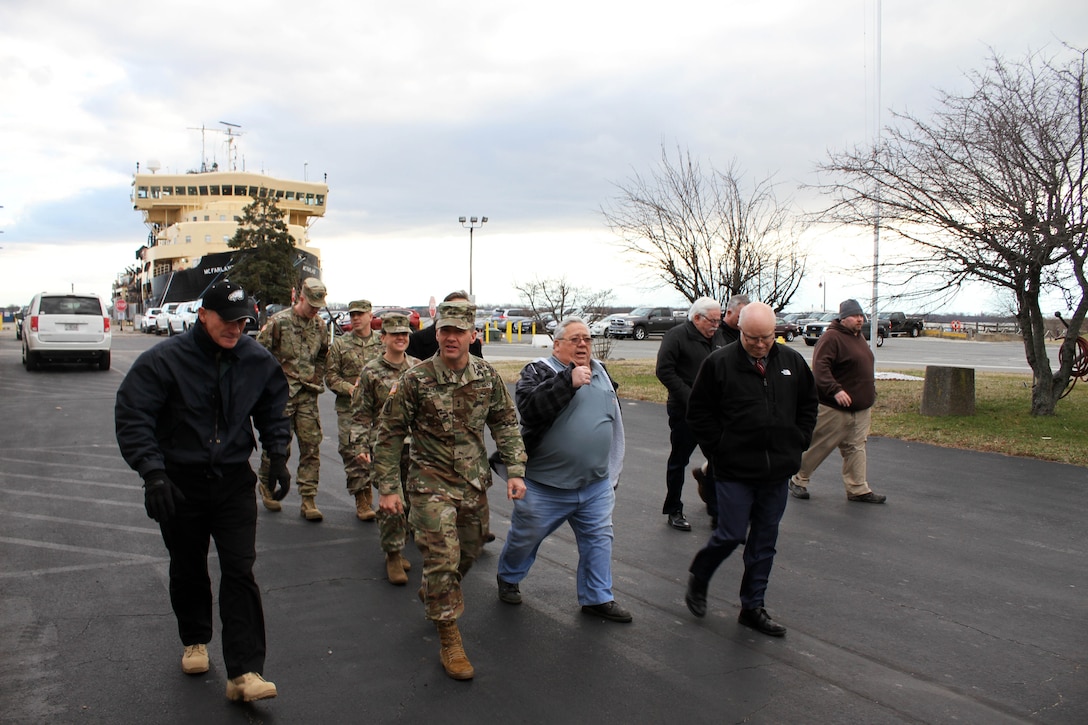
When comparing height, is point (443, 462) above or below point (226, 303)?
below

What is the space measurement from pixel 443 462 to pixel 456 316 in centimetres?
76

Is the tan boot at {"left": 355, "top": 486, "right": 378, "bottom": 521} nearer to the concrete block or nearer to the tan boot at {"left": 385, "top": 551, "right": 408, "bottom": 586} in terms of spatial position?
the tan boot at {"left": 385, "top": 551, "right": 408, "bottom": 586}

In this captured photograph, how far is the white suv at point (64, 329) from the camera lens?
70.6 ft

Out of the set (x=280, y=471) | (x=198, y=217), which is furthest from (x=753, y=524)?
(x=198, y=217)

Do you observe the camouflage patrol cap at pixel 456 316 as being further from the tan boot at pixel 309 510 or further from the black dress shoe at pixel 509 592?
the tan boot at pixel 309 510

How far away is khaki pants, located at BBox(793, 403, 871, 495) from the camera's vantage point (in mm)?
8039

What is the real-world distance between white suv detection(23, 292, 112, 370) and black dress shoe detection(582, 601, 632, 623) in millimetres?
20890

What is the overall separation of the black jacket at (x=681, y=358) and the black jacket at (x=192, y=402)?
373 cm

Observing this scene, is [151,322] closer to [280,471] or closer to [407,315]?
[407,315]

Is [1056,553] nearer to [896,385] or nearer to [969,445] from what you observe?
[969,445]

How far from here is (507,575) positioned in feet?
16.9

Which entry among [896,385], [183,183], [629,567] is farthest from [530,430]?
[183,183]

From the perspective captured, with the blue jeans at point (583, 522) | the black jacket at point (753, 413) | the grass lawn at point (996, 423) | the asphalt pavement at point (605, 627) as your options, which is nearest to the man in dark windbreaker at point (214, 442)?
the asphalt pavement at point (605, 627)

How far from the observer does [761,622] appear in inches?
186
